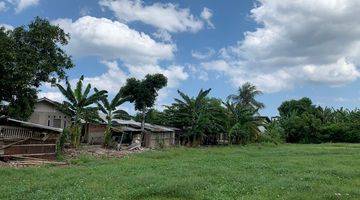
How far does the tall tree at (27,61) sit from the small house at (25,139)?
223cm

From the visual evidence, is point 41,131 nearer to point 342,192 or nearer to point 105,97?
point 105,97

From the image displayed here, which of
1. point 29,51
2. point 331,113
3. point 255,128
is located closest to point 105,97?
point 29,51

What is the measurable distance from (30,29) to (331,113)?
202ft

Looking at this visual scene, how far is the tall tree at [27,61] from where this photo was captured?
29719 millimetres

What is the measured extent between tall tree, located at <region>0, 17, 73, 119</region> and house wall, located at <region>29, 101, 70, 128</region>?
33.7ft

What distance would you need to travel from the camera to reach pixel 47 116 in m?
46.2

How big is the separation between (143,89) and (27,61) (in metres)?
20.6

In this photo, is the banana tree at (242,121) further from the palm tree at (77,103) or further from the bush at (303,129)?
the palm tree at (77,103)

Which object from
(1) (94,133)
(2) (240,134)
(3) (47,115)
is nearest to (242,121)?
(2) (240,134)

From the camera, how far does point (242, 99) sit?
80250mm

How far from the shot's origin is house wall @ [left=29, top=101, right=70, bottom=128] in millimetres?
45156

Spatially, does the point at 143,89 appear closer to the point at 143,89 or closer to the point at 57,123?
the point at 143,89

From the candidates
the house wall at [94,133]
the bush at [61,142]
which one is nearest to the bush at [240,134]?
the house wall at [94,133]

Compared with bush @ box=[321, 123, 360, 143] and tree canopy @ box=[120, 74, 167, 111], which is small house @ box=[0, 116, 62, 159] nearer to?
tree canopy @ box=[120, 74, 167, 111]
